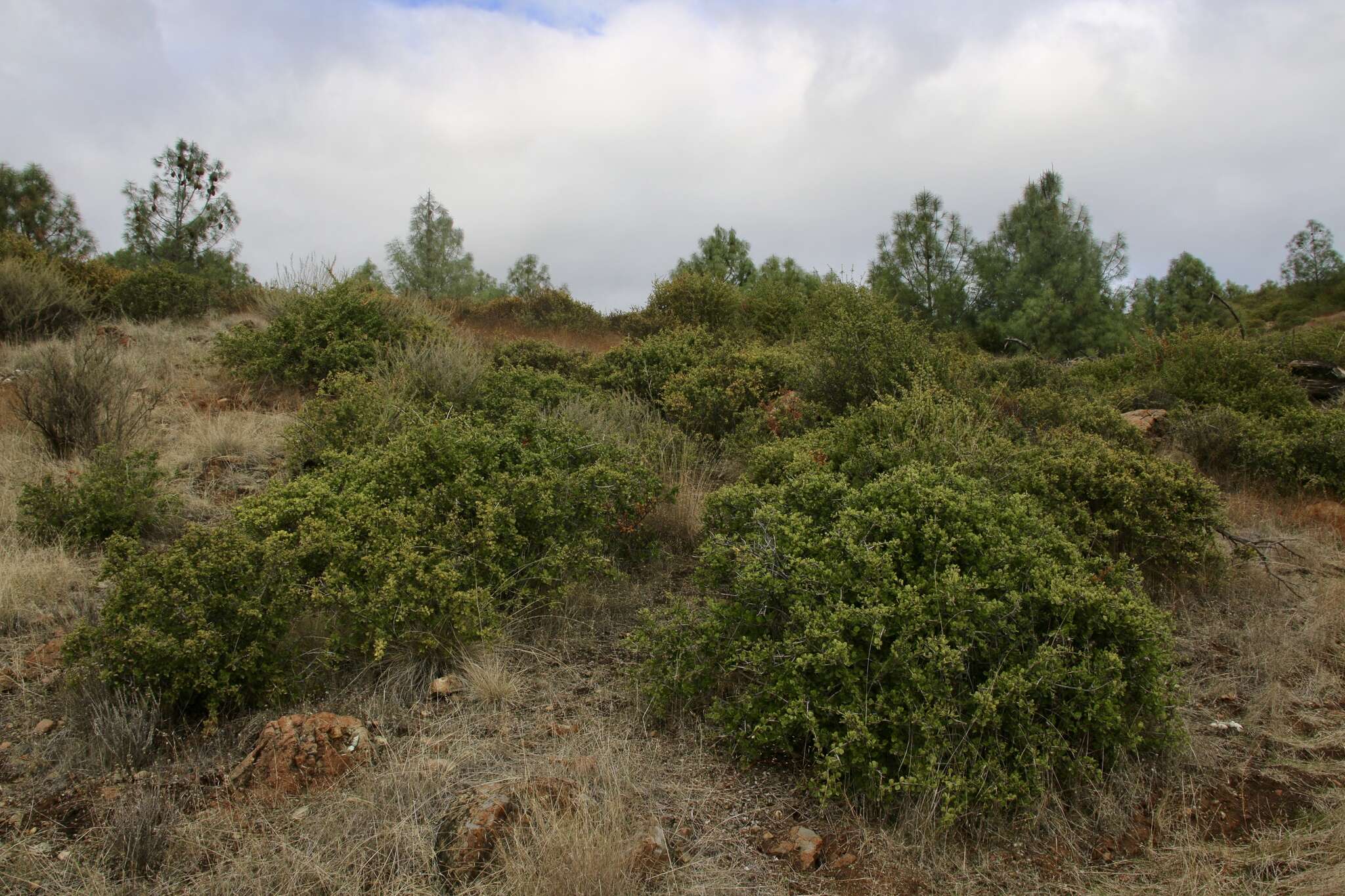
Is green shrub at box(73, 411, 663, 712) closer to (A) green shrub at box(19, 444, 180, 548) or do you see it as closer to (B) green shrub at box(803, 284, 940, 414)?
(A) green shrub at box(19, 444, 180, 548)

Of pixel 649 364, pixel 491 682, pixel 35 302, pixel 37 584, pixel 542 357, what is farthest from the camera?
pixel 35 302

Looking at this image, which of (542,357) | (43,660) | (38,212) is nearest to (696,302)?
(542,357)

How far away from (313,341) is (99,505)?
459cm

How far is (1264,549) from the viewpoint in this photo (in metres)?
5.71

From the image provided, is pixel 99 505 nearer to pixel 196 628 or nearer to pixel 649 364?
pixel 196 628

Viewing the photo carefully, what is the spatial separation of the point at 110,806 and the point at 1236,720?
449 centimetres

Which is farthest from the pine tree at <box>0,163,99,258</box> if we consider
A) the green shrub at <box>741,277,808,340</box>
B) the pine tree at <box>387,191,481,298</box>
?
the green shrub at <box>741,277,808,340</box>

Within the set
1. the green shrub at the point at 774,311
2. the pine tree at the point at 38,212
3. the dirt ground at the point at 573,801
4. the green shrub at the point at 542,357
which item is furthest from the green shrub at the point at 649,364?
the pine tree at the point at 38,212

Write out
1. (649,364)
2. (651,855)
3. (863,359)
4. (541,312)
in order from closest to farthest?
(651,855)
(863,359)
(649,364)
(541,312)

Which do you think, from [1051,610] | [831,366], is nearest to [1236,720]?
[1051,610]

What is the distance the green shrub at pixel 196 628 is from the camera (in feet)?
10.5

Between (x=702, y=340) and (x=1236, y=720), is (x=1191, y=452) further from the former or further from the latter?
(x=702, y=340)

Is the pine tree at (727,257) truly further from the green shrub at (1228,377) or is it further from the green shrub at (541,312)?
the green shrub at (1228,377)

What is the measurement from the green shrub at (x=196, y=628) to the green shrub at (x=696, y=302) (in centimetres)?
1174
